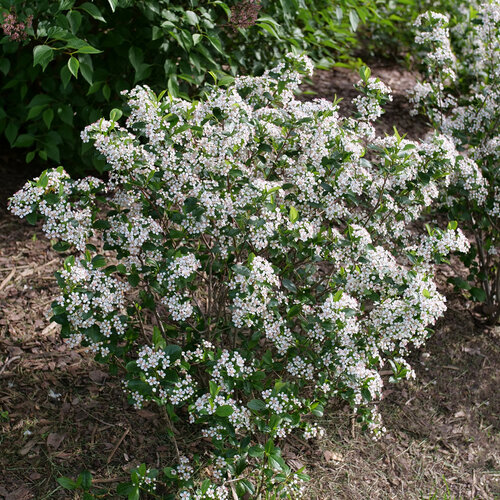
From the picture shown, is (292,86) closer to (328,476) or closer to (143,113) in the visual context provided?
(143,113)

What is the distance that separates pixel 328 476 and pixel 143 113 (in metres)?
1.78

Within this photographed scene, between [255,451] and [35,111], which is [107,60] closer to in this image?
[35,111]

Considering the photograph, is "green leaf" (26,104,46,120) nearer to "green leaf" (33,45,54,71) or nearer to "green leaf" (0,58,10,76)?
"green leaf" (0,58,10,76)

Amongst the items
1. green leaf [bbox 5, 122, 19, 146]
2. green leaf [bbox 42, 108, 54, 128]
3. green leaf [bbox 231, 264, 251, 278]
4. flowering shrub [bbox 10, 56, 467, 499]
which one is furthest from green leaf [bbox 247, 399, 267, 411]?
green leaf [bbox 5, 122, 19, 146]

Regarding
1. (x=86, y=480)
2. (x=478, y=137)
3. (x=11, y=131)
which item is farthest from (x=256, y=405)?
(x=11, y=131)

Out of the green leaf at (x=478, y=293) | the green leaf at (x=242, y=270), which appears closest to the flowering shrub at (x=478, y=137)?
the green leaf at (x=478, y=293)

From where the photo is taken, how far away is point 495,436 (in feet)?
10.4

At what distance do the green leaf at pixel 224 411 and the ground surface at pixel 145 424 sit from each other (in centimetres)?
64

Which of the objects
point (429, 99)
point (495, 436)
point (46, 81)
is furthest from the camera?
point (429, 99)

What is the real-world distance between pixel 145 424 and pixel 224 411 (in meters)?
0.76

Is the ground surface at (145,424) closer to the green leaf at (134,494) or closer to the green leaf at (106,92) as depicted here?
the green leaf at (134,494)

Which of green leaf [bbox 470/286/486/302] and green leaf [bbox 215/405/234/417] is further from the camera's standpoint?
green leaf [bbox 470/286/486/302]

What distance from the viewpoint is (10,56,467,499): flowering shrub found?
2221mm

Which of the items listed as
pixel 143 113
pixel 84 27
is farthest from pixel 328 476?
pixel 84 27
